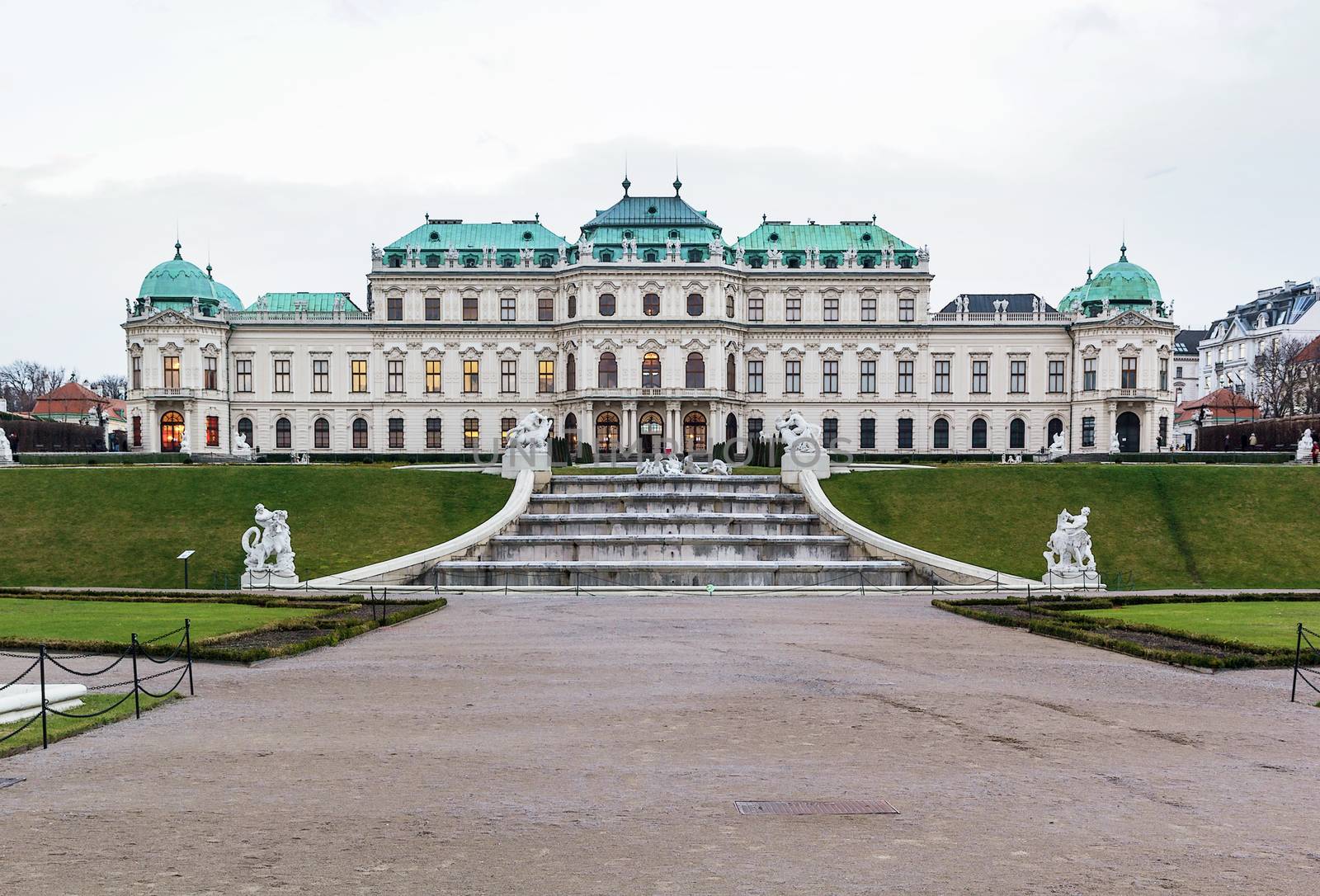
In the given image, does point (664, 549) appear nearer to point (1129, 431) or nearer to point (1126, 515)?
point (1126, 515)

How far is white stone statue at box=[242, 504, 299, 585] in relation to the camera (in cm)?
3388

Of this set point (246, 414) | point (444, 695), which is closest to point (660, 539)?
point (444, 695)

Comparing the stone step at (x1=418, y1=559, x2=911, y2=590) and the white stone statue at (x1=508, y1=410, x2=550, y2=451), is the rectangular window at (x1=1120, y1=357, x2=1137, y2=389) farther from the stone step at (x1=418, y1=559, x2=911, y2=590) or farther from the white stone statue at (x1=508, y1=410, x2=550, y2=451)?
the stone step at (x1=418, y1=559, x2=911, y2=590)

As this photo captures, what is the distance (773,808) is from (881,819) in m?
0.99

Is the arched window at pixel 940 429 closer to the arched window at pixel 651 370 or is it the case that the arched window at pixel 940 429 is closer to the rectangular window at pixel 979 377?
the rectangular window at pixel 979 377

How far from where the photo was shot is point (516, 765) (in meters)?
11.9

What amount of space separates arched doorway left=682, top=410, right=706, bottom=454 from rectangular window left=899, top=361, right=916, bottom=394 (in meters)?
16.3

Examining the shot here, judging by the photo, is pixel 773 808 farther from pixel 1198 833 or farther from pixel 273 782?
pixel 273 782

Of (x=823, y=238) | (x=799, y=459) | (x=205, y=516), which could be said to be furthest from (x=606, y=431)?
(x=205, y=516)

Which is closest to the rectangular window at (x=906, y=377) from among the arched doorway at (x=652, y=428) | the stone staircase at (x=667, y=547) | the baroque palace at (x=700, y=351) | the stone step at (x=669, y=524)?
the baroque palace at (x=700, y=351)

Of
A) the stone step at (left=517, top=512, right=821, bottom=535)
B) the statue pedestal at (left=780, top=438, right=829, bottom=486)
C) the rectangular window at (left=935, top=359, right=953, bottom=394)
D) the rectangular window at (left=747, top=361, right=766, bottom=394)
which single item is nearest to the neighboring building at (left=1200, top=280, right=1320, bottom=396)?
the rectangular window at (left=935, top=359, right=953, bottom=394)

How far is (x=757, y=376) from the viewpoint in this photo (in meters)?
86.9

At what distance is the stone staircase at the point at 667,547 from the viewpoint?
120ft

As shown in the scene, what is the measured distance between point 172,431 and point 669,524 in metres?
55.8
